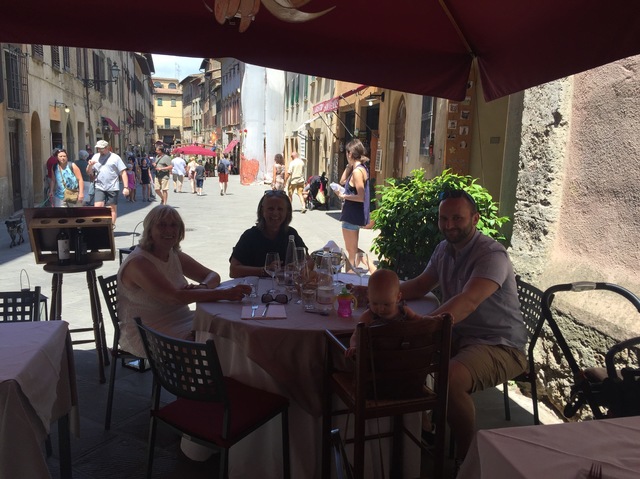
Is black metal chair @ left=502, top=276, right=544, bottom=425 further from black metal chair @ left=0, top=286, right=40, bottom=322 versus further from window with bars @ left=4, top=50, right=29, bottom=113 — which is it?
window with bars @ left=4, top=50, right=29, bottom=113

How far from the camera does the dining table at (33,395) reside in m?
2.11

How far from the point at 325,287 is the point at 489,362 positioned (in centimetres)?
99

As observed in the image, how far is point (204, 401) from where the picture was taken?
8.45 ft

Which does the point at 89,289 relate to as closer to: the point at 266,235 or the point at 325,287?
the point at 266,235

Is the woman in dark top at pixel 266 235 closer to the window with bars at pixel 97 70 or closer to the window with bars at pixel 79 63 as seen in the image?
the window with bars at pixel 79 63

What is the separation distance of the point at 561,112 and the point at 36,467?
4.11m

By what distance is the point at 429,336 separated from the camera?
246 centimetres

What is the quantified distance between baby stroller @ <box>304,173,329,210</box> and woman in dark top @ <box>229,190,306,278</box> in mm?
13271

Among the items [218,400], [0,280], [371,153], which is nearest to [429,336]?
[218,400]

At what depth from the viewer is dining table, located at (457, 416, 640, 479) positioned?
1.54 meters

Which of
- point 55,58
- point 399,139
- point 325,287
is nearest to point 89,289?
point 325,287

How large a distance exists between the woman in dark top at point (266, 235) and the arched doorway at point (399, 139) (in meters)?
8.06

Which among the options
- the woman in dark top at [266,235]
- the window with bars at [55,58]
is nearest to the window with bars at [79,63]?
the window with bars at [55,58]

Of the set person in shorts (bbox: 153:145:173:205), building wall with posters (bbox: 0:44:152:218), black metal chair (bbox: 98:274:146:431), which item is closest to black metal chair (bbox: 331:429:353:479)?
black metal chair (bbox: 98:274:146:431)
